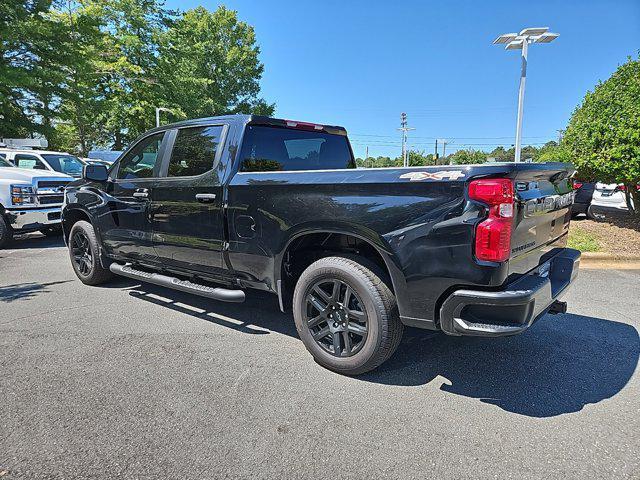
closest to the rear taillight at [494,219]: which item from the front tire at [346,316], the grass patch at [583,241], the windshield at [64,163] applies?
the front tire at [346,316]

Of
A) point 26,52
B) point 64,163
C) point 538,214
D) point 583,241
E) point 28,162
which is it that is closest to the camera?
point 538,214

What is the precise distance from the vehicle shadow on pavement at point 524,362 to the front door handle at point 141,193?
133 cm

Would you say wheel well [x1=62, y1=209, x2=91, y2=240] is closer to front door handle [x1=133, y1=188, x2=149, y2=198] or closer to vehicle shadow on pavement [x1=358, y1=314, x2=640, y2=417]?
front door handle [x1=133, y1=188, x2=149, y2=198]

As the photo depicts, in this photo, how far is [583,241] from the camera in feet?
24.8

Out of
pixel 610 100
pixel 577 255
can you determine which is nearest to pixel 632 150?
pixel 610 100

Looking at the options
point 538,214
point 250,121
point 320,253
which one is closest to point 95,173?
point 250,121

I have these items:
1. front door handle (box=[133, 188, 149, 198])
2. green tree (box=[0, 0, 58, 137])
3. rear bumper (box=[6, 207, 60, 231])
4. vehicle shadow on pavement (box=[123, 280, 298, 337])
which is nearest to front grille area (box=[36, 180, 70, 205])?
rear bumper (box=[6, 207, 60, 231])

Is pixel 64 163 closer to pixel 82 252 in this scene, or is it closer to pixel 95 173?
pixel 82 252

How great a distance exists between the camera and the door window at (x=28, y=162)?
11.1m

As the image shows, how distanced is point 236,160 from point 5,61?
15.6 meters

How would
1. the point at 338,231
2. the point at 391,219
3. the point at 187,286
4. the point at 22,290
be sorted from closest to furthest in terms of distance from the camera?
the point at 391,219
the point at 338,231
the point at 187,286
the point at 22,290

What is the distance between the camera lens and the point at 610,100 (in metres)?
8.22

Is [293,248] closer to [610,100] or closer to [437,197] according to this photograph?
[437,197]

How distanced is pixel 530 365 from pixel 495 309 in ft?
3.64
